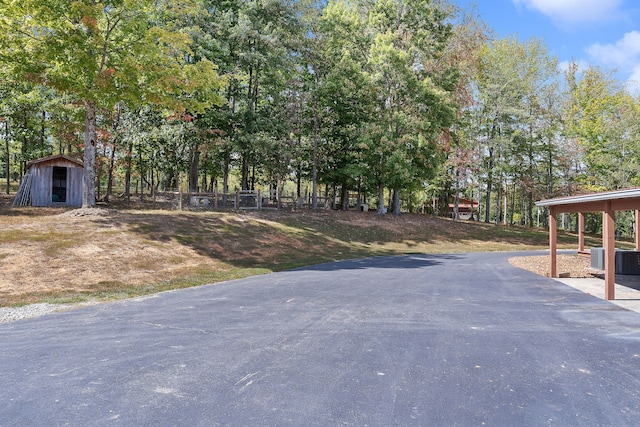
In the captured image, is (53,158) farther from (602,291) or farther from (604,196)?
(602,291)

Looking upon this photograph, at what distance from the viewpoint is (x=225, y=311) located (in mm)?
7773

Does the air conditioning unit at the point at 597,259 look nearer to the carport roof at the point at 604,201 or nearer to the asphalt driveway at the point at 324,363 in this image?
the carport roof at the point at 604,201

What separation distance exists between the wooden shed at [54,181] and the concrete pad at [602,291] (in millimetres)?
25690

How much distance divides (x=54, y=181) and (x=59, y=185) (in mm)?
352

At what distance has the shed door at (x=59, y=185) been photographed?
23.7 meters

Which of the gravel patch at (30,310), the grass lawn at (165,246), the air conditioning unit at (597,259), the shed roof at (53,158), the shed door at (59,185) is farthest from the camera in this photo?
the shed door at (59,185)

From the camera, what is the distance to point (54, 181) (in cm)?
2406

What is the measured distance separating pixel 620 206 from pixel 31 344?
41.6 ft

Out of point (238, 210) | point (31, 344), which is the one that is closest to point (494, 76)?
point (238, 210)

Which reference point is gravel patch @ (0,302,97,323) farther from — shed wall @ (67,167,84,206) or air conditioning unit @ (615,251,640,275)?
shed wall @ (67,167,84,206)

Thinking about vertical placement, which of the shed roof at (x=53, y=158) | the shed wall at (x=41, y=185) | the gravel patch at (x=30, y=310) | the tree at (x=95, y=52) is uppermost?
the tree at (x=95, y=52)

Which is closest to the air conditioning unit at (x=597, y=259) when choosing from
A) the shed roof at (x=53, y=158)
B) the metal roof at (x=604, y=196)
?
the metal roof at (x=604, y=196)

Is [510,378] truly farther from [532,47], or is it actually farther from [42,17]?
[532,47]

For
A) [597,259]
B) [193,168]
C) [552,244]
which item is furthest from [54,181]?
[597,259]
